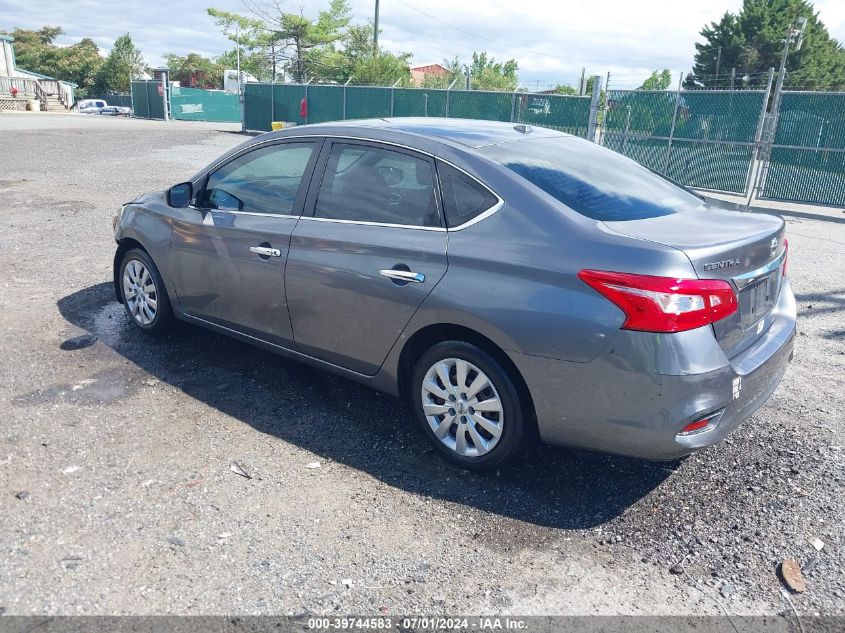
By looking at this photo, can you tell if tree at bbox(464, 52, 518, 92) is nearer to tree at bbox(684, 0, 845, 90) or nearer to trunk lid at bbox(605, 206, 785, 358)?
tree at bbox(684, 0, 845, 90)

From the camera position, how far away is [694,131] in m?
15.3

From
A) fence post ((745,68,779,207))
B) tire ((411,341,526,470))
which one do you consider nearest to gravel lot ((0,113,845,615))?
tire ((411,341,526,470))

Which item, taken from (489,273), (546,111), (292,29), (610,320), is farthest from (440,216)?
(292,29)

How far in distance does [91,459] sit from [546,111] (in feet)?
57.3

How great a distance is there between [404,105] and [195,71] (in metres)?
67.8

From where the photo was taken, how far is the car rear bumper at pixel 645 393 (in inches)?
114

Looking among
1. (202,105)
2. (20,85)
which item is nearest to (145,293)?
(202,105)

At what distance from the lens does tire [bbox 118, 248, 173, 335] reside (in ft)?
16.7

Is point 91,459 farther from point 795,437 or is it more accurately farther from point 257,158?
point 795,437

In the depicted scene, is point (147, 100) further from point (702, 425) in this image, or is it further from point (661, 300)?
point (702, 425)

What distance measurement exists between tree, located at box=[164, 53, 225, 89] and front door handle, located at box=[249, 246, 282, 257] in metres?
80.9

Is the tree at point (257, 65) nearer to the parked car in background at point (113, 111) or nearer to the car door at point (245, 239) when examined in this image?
the parked car in background at point (113, 111)

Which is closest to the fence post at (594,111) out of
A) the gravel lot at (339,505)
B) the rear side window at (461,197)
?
the gravel lot at (339,505)

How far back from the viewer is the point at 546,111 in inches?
748
